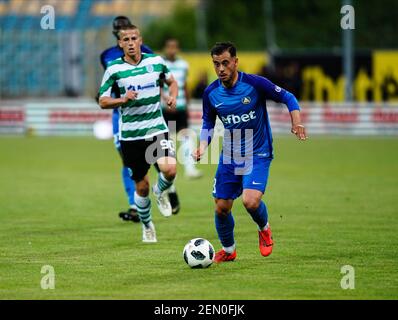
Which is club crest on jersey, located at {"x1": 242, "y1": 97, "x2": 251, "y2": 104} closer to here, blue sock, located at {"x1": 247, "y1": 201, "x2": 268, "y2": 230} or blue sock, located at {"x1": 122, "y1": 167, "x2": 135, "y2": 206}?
blue sock, located at {"x1": 247, "y1": 201, "x2": 268, "y2": 230}

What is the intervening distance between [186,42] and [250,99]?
46471 mm

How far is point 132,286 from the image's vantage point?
352 inches

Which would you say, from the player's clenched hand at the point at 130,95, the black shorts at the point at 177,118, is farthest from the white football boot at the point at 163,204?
the black shorts at the point at 177,118

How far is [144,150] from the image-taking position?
11.9 meters

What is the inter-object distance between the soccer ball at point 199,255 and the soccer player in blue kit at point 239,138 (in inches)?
13.2

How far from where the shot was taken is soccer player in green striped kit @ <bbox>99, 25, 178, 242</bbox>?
1173 centimetres

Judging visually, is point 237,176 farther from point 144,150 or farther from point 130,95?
point 144,150

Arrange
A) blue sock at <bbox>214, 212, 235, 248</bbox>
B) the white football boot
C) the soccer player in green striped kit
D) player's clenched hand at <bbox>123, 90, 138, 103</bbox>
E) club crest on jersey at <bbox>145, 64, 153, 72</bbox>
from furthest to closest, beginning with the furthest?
the white football boot
club crest on jersey at <bbox>145, 64, 153, 72</bbox>
the soccer player in green striped kit
player's clenched hand at <bbox>123, 90, 138, 103</bbox>
blue sock at <bbox>214, 212, 235, 248</bbox>

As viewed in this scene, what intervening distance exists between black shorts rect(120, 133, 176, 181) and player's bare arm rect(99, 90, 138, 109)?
0.61 m

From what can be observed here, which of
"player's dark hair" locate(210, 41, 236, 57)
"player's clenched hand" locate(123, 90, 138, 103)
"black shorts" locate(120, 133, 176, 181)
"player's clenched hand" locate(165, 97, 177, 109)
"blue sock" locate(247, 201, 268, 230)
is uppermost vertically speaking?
"player's dark hair" locate(210, 41, 236, 57)

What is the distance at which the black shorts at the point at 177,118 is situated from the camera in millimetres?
19312

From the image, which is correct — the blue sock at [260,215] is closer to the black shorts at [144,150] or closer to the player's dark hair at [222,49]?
the player's dark hair at [222,49]

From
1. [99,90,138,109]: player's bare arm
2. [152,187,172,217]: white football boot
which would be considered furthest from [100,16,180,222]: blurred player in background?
[99,90,138,109]: player's bare arm
